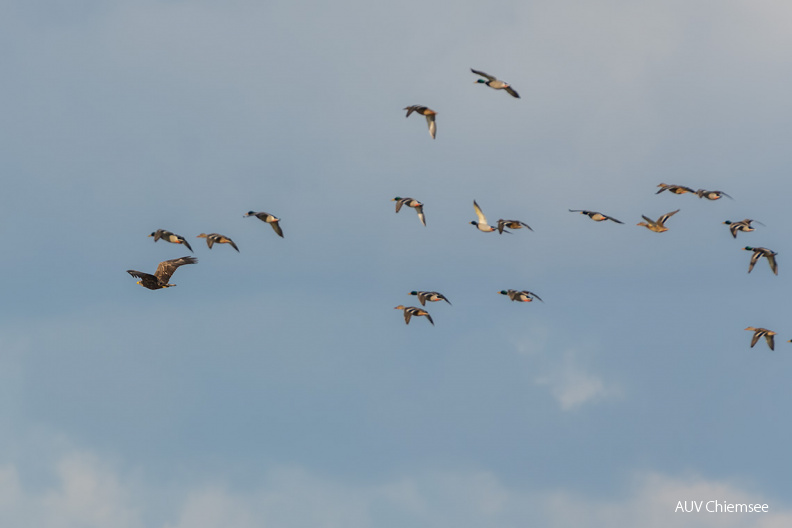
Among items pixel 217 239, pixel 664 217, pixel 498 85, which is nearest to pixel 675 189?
pixel 664 217

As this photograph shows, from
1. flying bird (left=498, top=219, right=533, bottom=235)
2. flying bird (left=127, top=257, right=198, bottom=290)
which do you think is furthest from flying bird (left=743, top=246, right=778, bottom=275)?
flying bird (left=127, top=257, right=198, bottom=290)

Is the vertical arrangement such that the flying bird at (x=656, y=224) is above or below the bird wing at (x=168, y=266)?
above

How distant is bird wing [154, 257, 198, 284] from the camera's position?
11144 centimetres

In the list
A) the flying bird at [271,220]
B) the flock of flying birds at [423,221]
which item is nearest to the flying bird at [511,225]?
the flock of flying birds at [423,221]

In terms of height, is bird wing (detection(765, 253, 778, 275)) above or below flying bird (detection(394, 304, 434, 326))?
above

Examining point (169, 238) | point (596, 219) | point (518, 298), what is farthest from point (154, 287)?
point (596, 219)

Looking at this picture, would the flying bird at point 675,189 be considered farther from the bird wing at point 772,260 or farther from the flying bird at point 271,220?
the flying bird at point 271,220

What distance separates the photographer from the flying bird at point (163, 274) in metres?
110

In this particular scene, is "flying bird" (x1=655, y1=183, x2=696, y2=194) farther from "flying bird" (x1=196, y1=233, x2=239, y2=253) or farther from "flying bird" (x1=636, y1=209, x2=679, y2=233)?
"flying bird" (x1=196, y1=233, x2=239, y2=253)

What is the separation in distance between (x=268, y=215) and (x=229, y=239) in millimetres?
4846

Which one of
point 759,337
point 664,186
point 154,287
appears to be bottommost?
point 154,287

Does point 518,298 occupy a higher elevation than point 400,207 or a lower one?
lower

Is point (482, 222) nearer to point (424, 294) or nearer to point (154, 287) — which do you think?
point (424, 294)

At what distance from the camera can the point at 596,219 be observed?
11319cm
